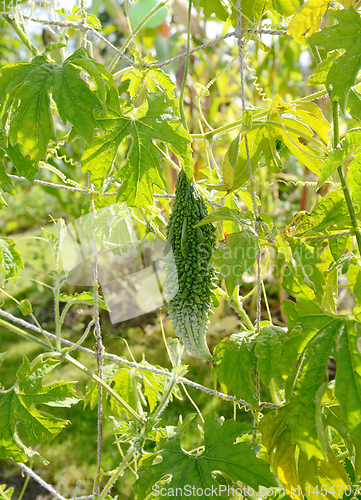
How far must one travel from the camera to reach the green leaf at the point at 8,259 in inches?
48.8

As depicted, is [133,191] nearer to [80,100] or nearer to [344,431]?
[80,100]

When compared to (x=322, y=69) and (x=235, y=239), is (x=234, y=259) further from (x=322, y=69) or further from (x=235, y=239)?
(x=322, y=69)

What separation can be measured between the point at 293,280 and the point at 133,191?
0.36 m

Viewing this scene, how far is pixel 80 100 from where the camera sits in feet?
2.63

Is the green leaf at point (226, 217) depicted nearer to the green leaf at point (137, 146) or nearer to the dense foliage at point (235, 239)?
the dense foliage at point (235, 239)

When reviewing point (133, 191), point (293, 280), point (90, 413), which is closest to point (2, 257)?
point (133, 191)

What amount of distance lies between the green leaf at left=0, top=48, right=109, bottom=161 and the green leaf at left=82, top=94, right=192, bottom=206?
49 mm

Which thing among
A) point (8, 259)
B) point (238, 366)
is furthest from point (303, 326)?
point (8, 259)

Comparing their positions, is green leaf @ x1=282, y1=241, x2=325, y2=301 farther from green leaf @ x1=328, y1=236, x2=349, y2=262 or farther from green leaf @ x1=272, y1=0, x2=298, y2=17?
green leaf @ x1=272, y1=0, x2=298, y2=17

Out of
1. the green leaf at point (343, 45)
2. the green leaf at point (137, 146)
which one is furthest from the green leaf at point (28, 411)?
the green leaf at point (343, 45)

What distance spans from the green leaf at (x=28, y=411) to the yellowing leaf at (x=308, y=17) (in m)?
0.86

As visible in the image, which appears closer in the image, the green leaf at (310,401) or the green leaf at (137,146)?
the green leaf at (310,401)

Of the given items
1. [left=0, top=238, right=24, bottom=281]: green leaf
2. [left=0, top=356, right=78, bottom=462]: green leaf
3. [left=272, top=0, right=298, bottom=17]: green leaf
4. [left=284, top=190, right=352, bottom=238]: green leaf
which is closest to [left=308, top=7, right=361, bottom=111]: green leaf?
[left=284, top=190, right=352, bottom=238]: green leaf

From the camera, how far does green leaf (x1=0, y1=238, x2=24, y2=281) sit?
1.24 metres
